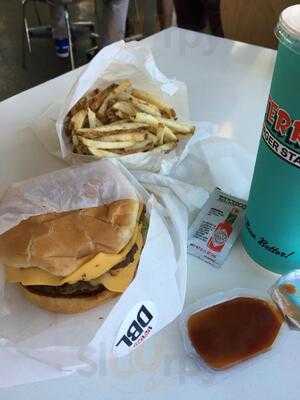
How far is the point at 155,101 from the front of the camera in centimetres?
96

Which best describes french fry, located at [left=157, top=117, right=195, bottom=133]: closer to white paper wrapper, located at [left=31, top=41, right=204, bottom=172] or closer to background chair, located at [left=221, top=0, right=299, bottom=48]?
white paper wrapper, located at [left=31, top=41, right=204, bottom=172]

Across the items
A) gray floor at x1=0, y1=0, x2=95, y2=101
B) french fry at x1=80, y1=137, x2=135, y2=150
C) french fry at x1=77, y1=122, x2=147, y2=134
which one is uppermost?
french fry at x1=77, y1=122, x2=147, y2=134

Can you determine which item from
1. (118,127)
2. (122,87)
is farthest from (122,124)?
(122,87)

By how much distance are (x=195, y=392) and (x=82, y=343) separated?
166 millimetres

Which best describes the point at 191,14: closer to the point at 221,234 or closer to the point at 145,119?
the point at 145,119

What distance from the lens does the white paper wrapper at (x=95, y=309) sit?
620 mm

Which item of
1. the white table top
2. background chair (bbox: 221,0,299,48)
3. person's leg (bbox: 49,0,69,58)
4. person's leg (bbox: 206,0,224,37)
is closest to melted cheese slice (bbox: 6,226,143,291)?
the white table top

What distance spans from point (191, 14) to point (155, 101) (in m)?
1.78

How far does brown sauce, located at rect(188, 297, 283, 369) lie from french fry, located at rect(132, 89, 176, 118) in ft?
1.41

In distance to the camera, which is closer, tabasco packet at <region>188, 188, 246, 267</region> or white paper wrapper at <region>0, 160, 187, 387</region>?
white paper wrapper at <region>0, 160, 187, 387</region>

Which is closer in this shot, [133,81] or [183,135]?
[183,135]

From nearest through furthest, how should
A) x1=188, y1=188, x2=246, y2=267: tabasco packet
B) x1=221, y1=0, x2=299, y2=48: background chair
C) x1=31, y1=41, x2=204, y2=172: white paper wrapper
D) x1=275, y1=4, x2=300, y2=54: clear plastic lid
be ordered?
x1=275, y1=4, x2=300, y2=54: clear plastic lid < x1=188, y1=188, x2=246, y2=267: tabasco packet < x1=31, y1=41, x2=204, y2=172: white paper wrapper < x1=221, y1=0, x2=299, y2=48: background chair

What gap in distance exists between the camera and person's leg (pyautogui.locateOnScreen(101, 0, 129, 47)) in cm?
249

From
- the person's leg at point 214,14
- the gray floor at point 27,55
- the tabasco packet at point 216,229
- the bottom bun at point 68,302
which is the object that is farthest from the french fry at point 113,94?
the gray floor at point 27,55
